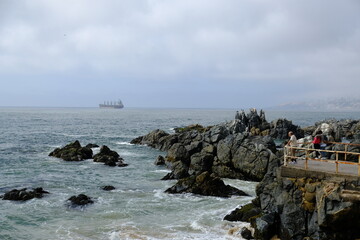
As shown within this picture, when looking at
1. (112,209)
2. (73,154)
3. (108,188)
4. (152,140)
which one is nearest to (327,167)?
(112,209)

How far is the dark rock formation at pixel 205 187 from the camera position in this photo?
88.2ft

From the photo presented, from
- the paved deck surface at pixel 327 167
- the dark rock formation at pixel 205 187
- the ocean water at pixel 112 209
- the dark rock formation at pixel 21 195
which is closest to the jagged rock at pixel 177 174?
the ocean water at pixel 112 209

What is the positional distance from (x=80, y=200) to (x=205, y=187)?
10.1 meters

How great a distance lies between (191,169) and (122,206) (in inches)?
525

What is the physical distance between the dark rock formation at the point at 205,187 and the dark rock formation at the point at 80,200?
667cm

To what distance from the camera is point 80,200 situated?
2506cm

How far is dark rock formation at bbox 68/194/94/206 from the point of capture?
2469 cm

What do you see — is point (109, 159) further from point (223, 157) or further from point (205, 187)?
point (205, 187)

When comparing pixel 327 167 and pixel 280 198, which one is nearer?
pixel 280 198

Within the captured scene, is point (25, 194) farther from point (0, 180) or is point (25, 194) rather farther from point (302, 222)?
point (302, 222)

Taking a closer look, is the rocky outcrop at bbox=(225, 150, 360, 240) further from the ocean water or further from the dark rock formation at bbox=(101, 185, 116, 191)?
the dark rock formation at bbox=(101, 185, 116, 191)

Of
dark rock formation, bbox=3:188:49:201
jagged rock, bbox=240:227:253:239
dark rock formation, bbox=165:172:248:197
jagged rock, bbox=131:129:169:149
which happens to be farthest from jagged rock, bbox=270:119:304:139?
jagged rock, bbox=240:227:253:239

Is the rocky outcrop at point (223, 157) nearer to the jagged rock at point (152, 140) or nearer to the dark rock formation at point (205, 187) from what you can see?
the dark rock formation at point (205, 187)

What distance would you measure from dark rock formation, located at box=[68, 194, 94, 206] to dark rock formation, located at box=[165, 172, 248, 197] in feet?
21.9
